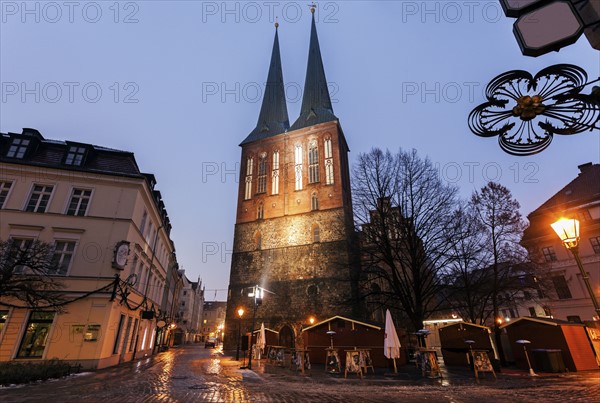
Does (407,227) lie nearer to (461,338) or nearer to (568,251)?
(461,338)

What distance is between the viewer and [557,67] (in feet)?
10.1

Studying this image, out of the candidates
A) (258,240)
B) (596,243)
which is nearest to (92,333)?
(258,240)

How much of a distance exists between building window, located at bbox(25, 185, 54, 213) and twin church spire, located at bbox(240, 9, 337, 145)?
26399 mm

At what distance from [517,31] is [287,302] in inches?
1168

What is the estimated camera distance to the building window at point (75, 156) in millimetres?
17558

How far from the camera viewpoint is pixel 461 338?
17.5 meters

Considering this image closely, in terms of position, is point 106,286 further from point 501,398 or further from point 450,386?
point 501,398

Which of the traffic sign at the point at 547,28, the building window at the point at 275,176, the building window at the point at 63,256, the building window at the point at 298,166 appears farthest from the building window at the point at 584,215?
the building window at the point at 63,256

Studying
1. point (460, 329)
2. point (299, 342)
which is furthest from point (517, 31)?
point (299, 342)

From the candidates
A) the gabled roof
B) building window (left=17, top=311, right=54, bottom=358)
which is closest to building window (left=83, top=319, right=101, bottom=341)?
building window (left=17, top=311, right=54, bottom=358)

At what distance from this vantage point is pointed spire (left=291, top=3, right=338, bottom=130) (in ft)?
127

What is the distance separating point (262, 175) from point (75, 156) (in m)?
21.9

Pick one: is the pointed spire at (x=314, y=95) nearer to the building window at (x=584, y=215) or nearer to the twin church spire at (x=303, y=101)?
the twin church spire at (x=303, y=101)

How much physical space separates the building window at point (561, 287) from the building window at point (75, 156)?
39223mm
